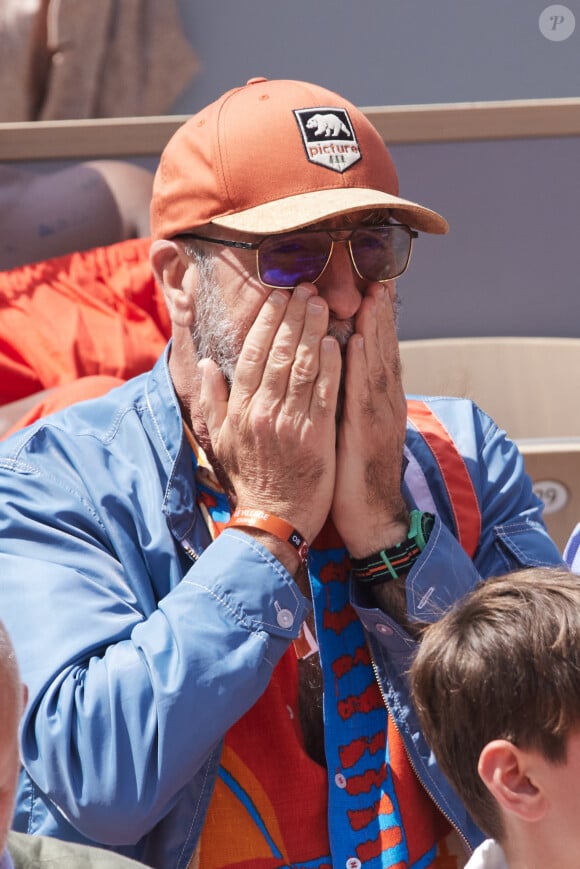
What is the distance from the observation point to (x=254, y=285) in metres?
1.69

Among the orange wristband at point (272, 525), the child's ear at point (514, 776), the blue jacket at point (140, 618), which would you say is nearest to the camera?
the child's ear at point (514, 776)

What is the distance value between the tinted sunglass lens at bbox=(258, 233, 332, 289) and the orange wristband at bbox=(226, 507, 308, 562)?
345mm

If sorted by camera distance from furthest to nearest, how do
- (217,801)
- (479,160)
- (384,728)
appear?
1. (479,160)
2. (384,728)
3. (217,801)

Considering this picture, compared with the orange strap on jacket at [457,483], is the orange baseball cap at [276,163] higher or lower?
higher

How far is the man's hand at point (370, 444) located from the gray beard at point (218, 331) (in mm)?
16

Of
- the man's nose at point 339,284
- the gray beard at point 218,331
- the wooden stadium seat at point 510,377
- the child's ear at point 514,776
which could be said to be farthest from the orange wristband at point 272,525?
the wooden stadium seat at point 510,377

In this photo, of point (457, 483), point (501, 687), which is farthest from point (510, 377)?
point (501, 687)

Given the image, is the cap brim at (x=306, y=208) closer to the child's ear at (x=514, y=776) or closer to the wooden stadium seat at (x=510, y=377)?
the child's ear at (x=514, y=776)

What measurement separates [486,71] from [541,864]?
3875 millimetres

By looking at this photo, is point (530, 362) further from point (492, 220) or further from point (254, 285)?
point (254, 285)

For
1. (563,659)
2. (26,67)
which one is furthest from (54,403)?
(26,67)

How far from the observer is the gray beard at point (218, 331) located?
170cm

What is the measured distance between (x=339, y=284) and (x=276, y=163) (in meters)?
0.21

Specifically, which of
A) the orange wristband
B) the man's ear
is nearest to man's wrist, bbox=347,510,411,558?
the orange wristband
